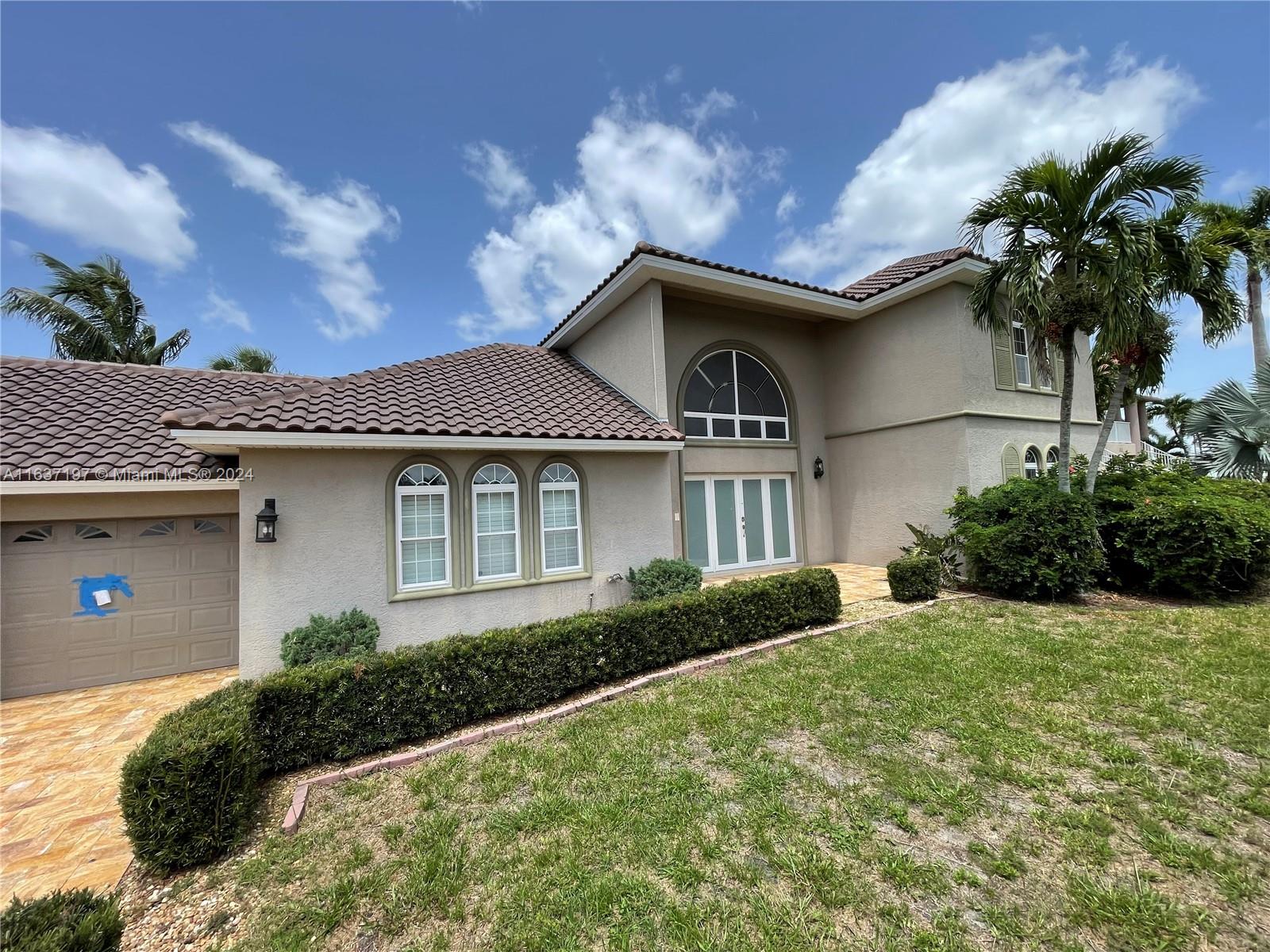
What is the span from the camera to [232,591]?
27.9 ft

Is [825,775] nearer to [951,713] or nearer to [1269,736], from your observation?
[951,713]

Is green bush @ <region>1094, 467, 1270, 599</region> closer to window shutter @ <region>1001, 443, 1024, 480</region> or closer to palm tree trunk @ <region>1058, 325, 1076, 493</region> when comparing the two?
palm tree trunk @ <region>1058, 325, 1076, 493</region>

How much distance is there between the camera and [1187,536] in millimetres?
9117

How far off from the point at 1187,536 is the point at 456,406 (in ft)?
46.2

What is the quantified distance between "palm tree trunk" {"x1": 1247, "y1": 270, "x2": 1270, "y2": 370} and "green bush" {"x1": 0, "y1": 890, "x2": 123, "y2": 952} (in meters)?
29.7

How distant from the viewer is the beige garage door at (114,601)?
7402mm

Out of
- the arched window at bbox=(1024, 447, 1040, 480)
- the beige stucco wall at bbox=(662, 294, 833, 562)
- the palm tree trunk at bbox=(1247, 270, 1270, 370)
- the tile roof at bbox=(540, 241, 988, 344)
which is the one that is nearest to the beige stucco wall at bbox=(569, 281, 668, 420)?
the tile roof at bbox=(540, 241, 988, 344)

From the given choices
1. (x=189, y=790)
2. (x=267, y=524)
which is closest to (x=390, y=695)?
(x=189, y=790)

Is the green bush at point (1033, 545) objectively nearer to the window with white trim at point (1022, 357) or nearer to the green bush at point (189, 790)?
the window with white trim at point (1022, 357)

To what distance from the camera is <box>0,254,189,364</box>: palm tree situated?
56.6 feet

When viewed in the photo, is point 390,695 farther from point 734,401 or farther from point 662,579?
point 734,401

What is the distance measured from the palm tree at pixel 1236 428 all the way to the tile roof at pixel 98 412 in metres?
22.3

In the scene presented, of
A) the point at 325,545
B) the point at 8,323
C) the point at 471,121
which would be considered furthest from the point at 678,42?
the point at 8,323

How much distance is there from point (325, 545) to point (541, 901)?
6.08 metres
